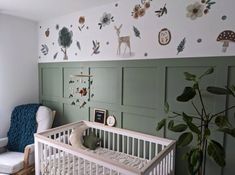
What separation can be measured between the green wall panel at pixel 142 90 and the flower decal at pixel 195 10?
0.44 m

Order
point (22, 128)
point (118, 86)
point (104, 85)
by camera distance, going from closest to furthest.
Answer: point (118, 86) → point (104, 85) → point (22, 128)

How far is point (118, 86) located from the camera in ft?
8.11

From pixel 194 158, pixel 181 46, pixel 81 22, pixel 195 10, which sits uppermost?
pixel 81 22

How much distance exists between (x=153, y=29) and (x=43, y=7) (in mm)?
1582

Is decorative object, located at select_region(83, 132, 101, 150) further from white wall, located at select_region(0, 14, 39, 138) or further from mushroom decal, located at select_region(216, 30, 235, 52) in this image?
mushroom decal, located at select_region(216, 30, 235, 52)

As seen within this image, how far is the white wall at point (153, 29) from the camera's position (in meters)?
1.79

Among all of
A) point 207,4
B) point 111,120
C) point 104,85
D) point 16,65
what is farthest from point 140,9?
point 16,65

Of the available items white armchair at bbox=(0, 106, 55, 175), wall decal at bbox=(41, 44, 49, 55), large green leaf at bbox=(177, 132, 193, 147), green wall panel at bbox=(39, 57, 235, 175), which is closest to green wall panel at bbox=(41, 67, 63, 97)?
green wall panel at bbox=(39, 57, 235, 175)

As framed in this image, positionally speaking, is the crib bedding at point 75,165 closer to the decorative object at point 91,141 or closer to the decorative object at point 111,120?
the decorative object at point 91,141

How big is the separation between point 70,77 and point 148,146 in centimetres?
160

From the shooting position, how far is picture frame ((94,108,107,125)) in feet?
8.55

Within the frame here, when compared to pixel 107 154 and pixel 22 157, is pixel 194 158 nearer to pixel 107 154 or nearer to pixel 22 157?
pixel 107 154

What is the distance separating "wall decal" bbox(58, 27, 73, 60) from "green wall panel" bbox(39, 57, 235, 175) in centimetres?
23

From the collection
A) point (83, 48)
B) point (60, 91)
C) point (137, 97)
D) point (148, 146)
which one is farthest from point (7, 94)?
point (148, 146)
